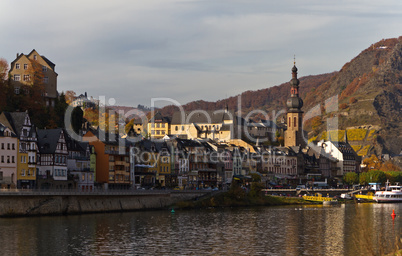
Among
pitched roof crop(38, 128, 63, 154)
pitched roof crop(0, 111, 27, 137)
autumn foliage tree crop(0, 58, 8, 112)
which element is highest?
autumn foliage tree crop(0, 58, 8, 112)

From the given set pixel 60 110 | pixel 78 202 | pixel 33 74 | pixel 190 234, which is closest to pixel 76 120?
pixel 60 110

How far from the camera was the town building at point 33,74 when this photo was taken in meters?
127

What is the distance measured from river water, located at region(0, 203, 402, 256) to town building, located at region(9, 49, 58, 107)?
42665 mm

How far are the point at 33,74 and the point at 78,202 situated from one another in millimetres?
43038

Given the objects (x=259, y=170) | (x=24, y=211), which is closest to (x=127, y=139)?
(x=24, y=211)

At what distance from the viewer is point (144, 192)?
104938mm

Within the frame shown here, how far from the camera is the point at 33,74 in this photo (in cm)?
12750

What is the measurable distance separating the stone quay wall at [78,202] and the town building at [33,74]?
35.3m

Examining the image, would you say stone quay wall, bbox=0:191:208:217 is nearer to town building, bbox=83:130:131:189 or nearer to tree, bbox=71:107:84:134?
town building, bbox=83:130:131:189

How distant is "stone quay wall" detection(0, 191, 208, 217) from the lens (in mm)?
83062

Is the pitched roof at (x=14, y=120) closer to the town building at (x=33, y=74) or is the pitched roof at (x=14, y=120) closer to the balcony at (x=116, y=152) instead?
the balcony at (x=116, y=152)

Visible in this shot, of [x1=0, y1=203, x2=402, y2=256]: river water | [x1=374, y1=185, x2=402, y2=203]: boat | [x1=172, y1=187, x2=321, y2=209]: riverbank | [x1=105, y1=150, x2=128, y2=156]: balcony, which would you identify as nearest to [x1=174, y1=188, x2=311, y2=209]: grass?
[x1=172, y1=187, x2=321, y2=209]: riverbank

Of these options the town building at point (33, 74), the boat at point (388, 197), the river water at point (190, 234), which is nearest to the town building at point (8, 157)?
the river water at point (190, 234)

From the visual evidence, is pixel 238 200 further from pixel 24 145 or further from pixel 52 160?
pixel 24 145
